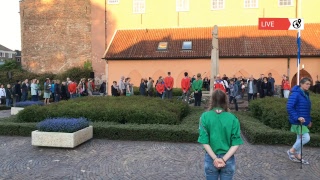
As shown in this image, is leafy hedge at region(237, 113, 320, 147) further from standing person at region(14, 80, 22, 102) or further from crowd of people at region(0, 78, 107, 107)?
standing person at region(14, 80, 22, 102)

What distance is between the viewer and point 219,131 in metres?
3.67

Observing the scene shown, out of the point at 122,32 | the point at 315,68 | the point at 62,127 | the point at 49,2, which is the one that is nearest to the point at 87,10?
the point at 49,2

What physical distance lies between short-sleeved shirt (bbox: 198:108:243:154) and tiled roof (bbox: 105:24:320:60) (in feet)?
78.9

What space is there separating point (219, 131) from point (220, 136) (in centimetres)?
6

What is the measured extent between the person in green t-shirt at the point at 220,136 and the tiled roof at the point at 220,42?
2401 cm

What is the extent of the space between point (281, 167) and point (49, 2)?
3923 centimetres

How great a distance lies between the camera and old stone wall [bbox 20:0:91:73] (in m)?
38.9

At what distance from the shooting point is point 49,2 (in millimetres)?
39656

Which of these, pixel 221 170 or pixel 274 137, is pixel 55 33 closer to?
pixel 274 137

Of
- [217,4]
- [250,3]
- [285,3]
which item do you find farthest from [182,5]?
[285,3]

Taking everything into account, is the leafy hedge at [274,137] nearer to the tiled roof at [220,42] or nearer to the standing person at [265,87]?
the standing person at [265,87]

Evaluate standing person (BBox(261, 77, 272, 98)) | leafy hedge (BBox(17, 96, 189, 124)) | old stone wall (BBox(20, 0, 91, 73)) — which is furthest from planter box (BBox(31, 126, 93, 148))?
old stone wall (BBox(20, 0, 91, 73))

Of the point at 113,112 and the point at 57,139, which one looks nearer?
the point at 57,139

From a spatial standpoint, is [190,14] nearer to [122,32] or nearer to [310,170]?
[122,32]
